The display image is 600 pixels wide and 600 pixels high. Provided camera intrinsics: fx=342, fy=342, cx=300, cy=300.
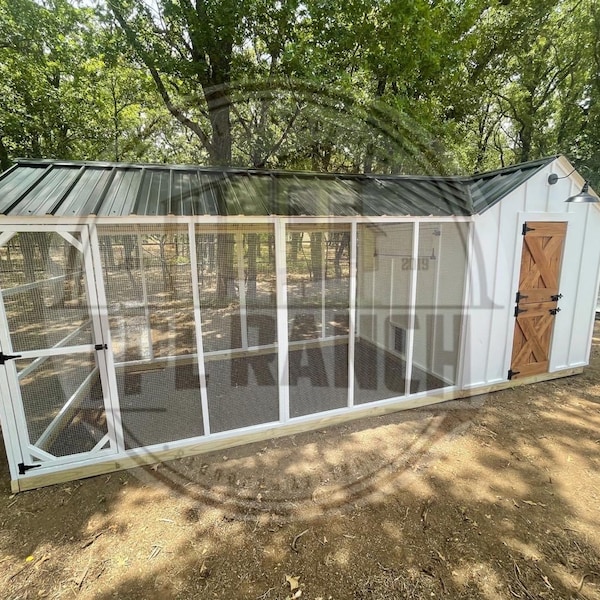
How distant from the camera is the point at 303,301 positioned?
207 inches

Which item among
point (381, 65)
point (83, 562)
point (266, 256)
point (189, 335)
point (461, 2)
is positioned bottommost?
point (83, 562)

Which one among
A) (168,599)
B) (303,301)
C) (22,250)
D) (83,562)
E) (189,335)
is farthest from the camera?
(303,301)

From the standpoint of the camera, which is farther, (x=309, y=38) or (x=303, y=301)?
(x=309, y=38)

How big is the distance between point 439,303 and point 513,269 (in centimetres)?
95

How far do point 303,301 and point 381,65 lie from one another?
5618 mm

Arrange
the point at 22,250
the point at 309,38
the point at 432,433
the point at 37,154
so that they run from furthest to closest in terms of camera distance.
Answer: the point at 37,154, the point at 309,38, the point at 432,433, the point at 22,250

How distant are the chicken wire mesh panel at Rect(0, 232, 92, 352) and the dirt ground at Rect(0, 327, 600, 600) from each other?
131cm

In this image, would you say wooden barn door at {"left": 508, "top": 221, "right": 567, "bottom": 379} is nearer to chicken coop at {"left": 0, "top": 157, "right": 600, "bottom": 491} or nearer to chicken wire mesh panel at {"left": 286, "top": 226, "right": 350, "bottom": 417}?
chicken coop at {"left": 0, "top": 157, "right": 600, "bottom": 491}

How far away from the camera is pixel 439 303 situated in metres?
4.59

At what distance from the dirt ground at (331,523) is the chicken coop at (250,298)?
0.39 metres

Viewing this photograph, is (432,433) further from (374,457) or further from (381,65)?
(381,65)

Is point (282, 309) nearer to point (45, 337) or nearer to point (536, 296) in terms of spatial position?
point (45, 337)

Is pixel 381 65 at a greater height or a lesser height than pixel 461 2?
lesser

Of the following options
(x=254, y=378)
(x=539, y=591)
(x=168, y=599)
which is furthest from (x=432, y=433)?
→ (x=168, y=599)
